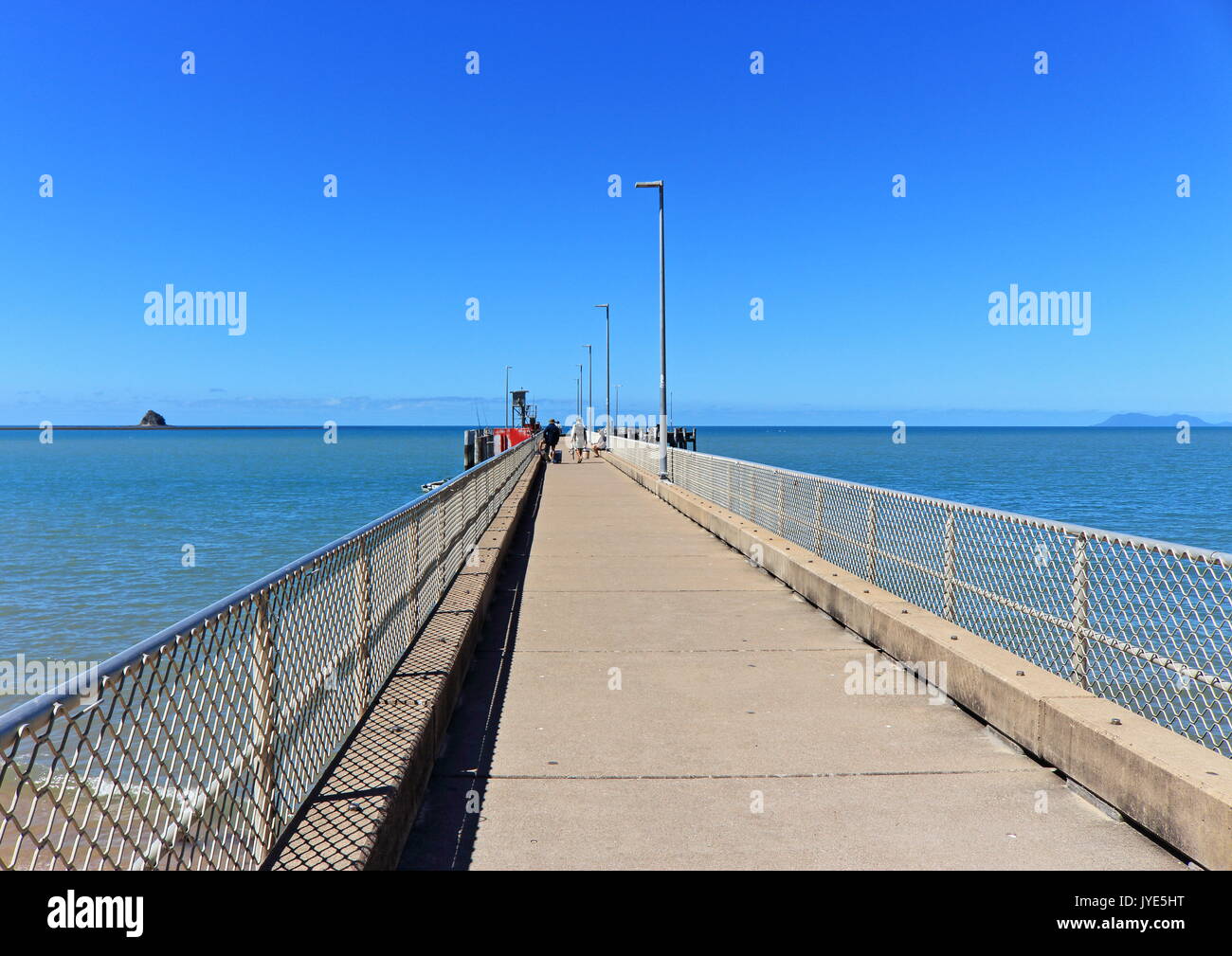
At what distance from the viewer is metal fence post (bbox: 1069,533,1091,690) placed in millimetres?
5250

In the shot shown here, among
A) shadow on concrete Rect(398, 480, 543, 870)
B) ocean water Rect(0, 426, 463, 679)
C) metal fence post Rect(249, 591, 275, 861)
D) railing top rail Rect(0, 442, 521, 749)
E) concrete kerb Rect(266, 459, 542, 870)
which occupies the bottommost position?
ocean water Rect(0, 426, 463, 679)

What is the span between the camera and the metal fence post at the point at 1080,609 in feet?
17.2

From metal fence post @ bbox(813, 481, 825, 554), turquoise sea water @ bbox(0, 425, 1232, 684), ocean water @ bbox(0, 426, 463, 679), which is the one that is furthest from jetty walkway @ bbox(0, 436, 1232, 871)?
turquoise sea water @ bbox(0, 425, 1232, 684)

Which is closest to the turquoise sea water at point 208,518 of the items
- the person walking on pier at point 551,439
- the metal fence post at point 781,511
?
the person walking on pier at point 551,439

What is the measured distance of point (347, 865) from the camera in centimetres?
334

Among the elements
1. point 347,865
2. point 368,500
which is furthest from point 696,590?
point 368,500

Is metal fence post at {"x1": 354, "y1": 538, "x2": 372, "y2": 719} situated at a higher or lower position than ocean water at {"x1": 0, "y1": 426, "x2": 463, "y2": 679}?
higher

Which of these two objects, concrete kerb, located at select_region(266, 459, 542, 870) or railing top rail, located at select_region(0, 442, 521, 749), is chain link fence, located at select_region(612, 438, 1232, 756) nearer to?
concrete kerb, located at select_region(266, 459, 542, 870)

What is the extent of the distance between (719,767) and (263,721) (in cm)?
249

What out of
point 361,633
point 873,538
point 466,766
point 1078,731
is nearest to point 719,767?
point 466,766
